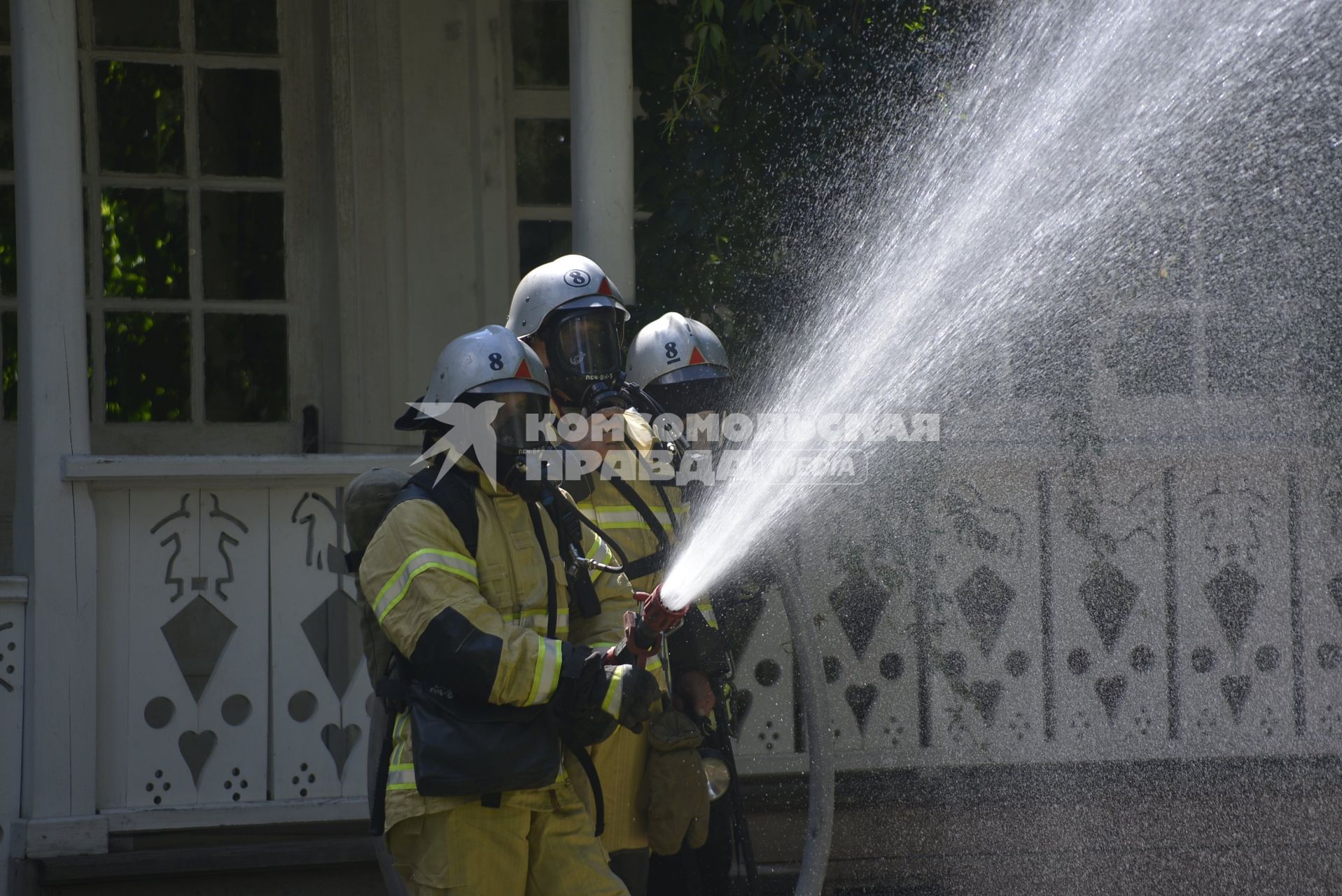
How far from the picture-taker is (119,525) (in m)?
4.86

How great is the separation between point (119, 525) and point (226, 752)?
0.91 meters

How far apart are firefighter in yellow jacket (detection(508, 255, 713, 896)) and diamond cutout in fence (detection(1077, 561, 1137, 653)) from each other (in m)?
2.15

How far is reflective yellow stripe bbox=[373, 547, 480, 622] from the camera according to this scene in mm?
3127

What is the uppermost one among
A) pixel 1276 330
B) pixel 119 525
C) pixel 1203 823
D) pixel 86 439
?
pixel 1276 330

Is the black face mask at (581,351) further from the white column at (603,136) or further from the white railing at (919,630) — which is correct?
the white railing at (919,630)

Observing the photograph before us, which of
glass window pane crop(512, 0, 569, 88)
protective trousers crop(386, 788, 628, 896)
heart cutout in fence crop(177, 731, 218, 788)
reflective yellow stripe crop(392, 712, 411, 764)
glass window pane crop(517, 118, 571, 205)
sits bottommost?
heart cutout in fence crop(177, 731, 218, 788)

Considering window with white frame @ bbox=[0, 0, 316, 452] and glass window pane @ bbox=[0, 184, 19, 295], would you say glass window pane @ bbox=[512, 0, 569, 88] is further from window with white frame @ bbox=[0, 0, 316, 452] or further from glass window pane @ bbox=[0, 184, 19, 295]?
glass window pane @ bbox=[0, 184, 19, 295]

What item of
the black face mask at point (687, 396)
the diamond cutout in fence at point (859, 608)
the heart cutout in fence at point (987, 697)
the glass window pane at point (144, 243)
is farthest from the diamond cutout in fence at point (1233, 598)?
the glass window pane at point (144, 243)

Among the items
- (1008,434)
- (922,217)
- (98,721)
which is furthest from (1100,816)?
(98,721)

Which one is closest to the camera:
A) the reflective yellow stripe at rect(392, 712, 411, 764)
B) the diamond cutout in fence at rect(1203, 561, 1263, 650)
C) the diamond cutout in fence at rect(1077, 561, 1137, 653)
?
the reflective yellow stripe at rect(392, 712, 411, 764)

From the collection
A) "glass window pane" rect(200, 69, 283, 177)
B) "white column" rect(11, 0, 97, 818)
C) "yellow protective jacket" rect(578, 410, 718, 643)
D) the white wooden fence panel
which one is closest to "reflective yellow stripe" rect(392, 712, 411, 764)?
"yellow protective jacket" rect(578, 410, 718, 643)

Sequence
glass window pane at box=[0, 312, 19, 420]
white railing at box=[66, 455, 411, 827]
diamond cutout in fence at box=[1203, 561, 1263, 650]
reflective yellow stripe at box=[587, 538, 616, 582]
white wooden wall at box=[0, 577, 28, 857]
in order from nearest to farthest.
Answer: reflective yellow stripe at box=[587, 538, 616, 582] → white wooden wall at box=[0, 577, 28, 857] → white railing at box=[66, 455, 411, 827] → diamond cutout in fence at box=[1203, 561, 1263, 650] → glass window pane at box=[0, 312, 19, 420]

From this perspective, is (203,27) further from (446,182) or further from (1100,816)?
(1100,816)

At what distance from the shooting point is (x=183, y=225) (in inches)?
253
